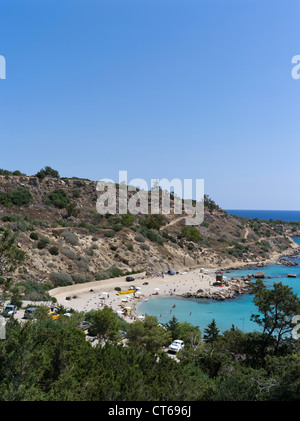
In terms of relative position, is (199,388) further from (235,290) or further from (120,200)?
(120,200)

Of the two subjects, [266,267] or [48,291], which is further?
[266,267]

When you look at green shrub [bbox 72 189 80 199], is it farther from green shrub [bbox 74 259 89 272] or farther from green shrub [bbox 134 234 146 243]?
green shrub [bbox 74 259 89 272]

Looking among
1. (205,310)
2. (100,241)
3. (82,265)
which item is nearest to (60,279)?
(82,265)

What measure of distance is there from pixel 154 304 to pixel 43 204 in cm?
3899

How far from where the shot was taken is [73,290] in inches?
1577

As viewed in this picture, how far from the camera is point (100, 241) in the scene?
180 feet

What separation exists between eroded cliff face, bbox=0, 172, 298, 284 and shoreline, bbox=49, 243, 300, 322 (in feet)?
7.46

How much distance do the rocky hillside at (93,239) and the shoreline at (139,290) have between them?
1908 mm

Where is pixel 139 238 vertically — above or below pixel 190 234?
above

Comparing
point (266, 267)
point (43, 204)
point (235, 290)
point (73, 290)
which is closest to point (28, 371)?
point (73, 290)

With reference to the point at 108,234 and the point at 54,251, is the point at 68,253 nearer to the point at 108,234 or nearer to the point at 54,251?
the point at 54,251

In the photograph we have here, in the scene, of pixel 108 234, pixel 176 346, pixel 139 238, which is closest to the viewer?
pixel 176 346

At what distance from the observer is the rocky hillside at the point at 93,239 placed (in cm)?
4394

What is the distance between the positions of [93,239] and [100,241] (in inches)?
55.6
